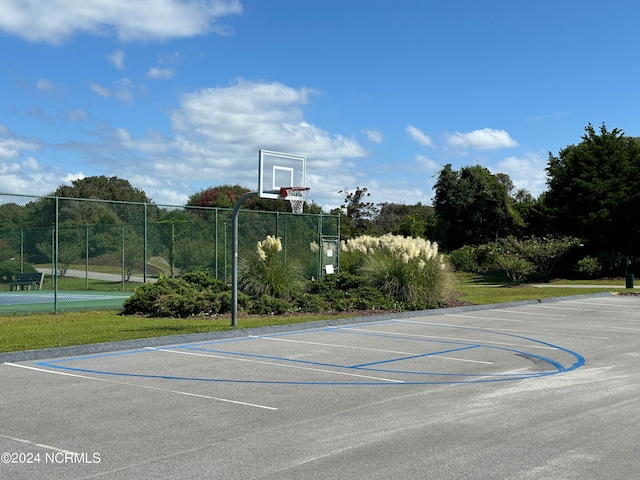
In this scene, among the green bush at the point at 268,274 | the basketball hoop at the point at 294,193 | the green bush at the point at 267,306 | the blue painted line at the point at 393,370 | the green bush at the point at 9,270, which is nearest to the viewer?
the blue painted line at the point at 393,370

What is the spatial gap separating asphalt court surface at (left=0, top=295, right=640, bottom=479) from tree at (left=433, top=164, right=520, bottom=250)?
44.7m

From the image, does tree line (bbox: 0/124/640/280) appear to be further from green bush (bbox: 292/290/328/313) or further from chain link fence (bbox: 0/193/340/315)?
green bush (bbox: 292/290/328/313)

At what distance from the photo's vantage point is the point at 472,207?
59.3m

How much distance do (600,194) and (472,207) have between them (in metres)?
16.0

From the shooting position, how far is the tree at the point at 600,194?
4328 cm

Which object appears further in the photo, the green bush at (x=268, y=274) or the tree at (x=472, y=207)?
the tree at (x=472, y=207)

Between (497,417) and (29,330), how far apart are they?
37.0 ft

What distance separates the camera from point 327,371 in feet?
37.3

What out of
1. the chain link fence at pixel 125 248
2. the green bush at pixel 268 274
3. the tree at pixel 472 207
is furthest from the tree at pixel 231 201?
the green bush at pixel 268 274

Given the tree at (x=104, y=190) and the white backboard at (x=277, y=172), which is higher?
the tree at (x=104, y=190)

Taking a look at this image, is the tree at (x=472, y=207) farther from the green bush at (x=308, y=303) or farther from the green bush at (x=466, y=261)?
the green bush at (x=308, y=303)

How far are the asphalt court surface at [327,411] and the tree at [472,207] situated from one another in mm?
44677

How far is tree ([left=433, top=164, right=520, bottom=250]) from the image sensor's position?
58844mm

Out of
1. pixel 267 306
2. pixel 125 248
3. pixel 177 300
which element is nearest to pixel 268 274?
pixel 267 306
